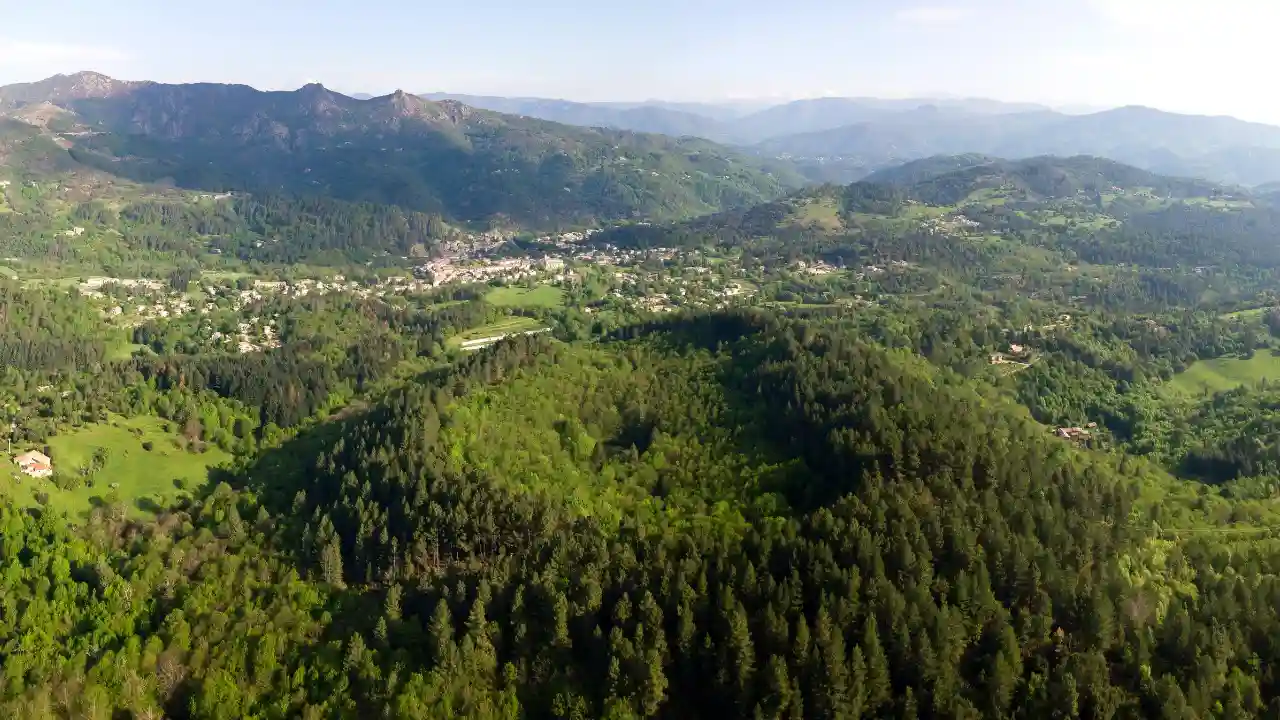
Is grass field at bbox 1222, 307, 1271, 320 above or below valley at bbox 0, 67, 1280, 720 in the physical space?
below

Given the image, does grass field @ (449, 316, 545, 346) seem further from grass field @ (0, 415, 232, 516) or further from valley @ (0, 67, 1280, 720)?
grass field @ (0, 415, 232, 516)

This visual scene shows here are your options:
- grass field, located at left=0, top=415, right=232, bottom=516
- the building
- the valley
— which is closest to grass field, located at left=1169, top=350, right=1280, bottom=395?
the valley

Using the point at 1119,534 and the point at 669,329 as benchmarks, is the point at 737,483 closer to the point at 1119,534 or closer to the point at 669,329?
the point at 1119,534

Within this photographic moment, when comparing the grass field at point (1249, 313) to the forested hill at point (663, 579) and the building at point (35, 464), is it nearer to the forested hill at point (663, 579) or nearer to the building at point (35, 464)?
the forested hill at point (663, 579)

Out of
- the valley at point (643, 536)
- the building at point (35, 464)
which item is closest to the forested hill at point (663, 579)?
the valley at point (643, 536)

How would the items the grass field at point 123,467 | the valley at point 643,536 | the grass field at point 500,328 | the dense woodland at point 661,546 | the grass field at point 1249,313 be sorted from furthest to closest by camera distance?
the grass field at point 1249,313 < the grass field at point 500,328 < the grass field at point 123,467 < the valley at point 643,536 < the dense woodland at point 661,546

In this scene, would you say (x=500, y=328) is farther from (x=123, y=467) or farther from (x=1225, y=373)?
(x=1225, y=373)

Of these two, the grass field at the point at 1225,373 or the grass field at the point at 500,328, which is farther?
the grass field at the point at 500,328
